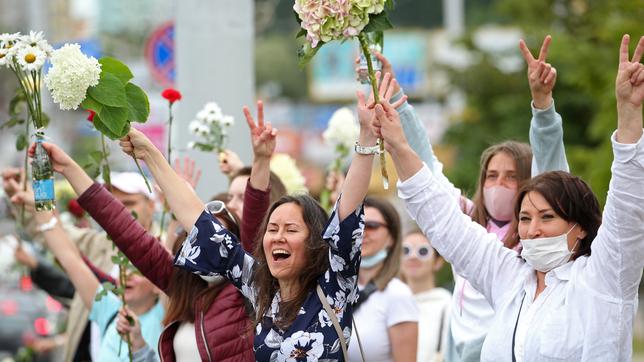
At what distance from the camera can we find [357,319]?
21.5 feet

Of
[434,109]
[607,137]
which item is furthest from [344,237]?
[434,109]

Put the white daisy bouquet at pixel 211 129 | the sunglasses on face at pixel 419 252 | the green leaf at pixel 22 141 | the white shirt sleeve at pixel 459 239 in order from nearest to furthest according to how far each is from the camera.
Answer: the white shirt sleeve at pixel 459 239, the green leaf at pixel 22 141, the white daisy bouquet at pixel 211 129, the sunglasses on face at pixel 419 252

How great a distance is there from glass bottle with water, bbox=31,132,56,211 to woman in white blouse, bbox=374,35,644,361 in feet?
5.42

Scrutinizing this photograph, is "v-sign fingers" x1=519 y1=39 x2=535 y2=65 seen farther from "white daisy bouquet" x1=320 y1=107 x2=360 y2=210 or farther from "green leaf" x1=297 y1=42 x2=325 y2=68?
"white daisy bouquet" x1=320 y1=107 x2=360 y2=210

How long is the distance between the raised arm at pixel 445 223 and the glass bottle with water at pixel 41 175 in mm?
1654

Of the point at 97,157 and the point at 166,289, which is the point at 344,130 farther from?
the point at 166,289

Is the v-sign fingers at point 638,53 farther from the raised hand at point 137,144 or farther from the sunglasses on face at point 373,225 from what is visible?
the sunglasses on face at point 373,225

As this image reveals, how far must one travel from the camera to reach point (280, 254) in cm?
536

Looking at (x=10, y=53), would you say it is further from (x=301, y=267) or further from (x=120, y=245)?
(x=301, y=267)

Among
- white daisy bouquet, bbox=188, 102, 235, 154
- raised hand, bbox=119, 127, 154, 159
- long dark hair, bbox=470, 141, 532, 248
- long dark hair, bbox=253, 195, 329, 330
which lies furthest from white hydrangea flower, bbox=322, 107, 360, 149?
long dark hair, bbox=253, 195, 329, 330

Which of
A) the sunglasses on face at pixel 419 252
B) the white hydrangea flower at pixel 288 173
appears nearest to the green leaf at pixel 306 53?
the white hydrangea flower at pixel 288 173

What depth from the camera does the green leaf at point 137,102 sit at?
5812 mm

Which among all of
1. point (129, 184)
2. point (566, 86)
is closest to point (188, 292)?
point (129, 184)

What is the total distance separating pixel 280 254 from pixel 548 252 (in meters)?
1.08
